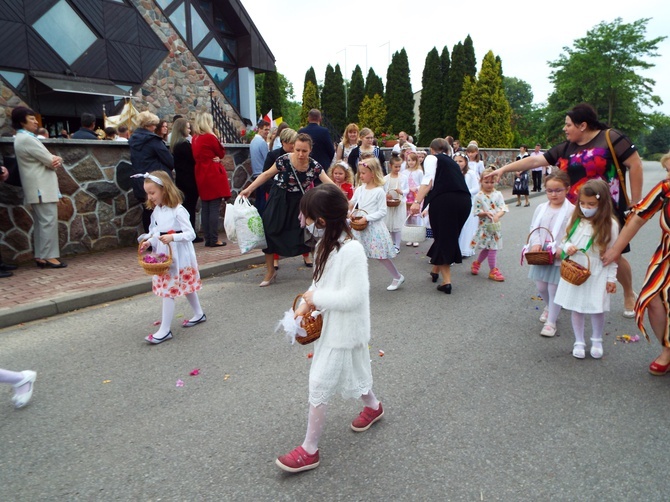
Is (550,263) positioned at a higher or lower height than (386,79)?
lower

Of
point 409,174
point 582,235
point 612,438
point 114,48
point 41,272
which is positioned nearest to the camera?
point 612,438

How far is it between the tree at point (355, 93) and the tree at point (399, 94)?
254 centimetres

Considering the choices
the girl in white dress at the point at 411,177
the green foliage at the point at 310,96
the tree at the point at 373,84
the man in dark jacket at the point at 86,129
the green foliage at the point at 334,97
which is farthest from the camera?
the green foliage at the point at 334,97

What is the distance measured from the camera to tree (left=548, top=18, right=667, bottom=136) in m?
42.8

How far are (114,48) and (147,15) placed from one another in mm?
1688

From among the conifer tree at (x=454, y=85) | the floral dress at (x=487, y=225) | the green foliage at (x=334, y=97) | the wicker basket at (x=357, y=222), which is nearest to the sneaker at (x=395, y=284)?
the wicker basket at (x=357, y=222)

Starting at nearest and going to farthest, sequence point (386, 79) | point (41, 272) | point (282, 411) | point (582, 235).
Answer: point (282, 411)
point (582, 235)
point (41, 272)
point (386, 79)

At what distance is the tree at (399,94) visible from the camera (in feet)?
116

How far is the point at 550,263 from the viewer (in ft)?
15.1

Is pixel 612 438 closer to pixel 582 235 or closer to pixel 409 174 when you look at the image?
pixel 582 235

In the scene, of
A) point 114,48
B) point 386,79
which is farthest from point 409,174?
point 386,79

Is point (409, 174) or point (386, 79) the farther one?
point (386, 79)

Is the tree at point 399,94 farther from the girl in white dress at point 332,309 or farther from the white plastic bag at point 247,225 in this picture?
the girl in white dress at point 332,309

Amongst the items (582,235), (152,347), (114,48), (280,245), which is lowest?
(152,347)
